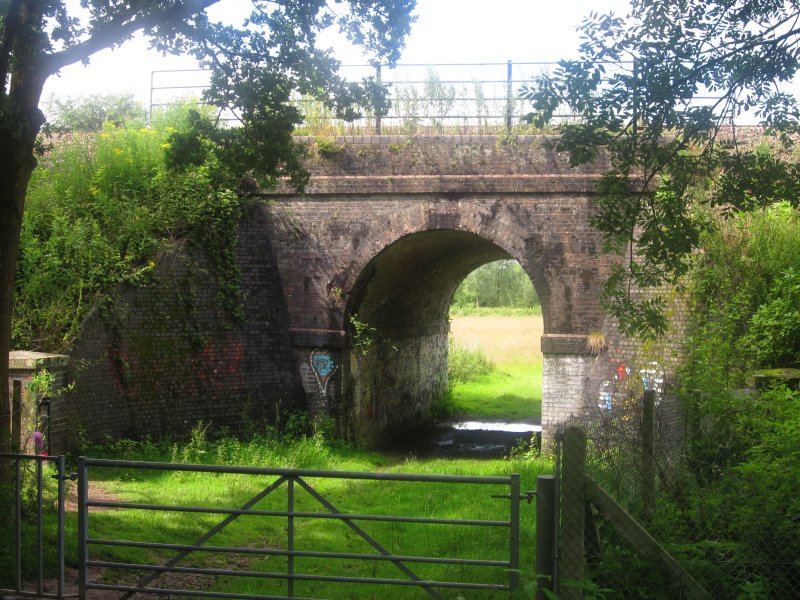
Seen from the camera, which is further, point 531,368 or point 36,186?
point 531,368

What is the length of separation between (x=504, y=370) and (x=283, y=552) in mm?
23124

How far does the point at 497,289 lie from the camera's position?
51.3 meters

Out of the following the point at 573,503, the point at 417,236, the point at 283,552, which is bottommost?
the point at 283,552

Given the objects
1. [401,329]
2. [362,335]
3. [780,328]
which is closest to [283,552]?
[780,328]

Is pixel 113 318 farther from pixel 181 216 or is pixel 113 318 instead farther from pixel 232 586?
pixel 232 586

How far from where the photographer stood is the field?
21281 mm

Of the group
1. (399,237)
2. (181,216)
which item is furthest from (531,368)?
(181,216)

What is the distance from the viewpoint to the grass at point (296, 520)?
7.09 m

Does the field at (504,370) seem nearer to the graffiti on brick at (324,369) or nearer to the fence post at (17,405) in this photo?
the graffiti on brick at (324,369)

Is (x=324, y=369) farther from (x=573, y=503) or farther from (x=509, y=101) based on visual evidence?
(x=573, y=503)

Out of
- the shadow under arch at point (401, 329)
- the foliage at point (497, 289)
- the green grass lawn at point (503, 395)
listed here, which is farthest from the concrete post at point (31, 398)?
the foliage at point (497, 289)

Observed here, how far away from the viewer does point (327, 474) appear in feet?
16.9

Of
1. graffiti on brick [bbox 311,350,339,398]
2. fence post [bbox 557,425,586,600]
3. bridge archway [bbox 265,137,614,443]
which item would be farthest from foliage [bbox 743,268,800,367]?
graffiti on brick [bbox 311,350,339,398]

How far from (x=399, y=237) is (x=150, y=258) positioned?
400 centimetres
